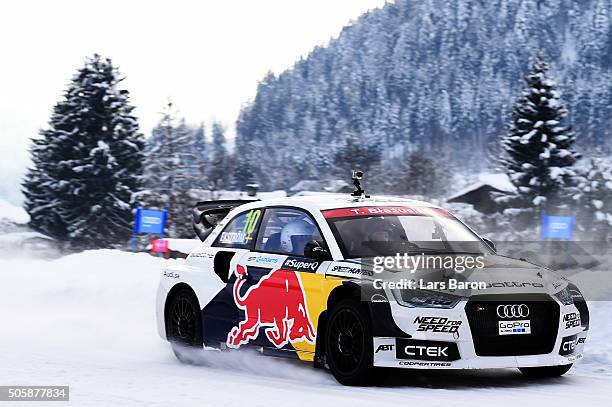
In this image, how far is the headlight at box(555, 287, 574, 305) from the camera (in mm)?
8195

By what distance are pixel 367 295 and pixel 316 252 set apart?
88 centimetres

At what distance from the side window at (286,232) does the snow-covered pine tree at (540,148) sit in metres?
56.6

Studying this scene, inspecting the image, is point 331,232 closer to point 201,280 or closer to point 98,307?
point 201,280

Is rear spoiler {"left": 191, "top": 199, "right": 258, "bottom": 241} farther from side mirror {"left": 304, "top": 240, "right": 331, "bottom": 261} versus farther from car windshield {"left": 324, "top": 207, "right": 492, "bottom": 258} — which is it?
side mirror {"left": 304, "top": 240, "right": 331, "bottom": 261}

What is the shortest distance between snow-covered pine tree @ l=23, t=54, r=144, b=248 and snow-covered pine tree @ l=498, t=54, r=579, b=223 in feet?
81.3

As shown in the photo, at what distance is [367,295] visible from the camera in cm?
789

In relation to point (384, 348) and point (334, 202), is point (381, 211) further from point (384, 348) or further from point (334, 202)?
point (384, 348)

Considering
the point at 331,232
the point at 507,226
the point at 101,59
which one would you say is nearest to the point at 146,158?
the point at 101,59

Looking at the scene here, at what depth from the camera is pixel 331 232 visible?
28.9 ft

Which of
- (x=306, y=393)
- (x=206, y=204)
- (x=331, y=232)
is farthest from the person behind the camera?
(x=206, y=204)

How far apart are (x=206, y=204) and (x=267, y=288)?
10.1 ft

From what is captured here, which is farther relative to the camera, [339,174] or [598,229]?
[339,174]

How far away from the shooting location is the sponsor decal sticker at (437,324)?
302 inches

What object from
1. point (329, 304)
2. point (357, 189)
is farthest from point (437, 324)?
point (357, 189)
